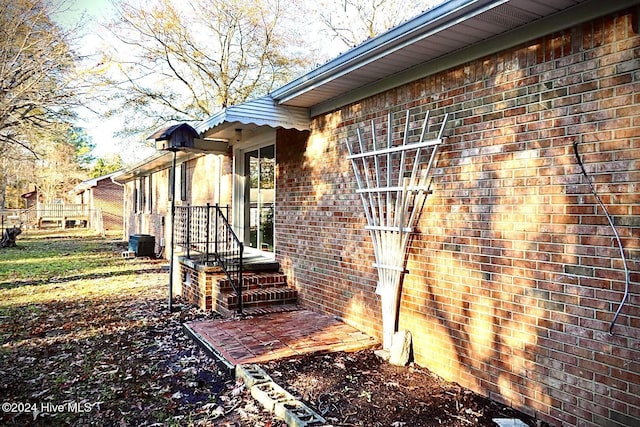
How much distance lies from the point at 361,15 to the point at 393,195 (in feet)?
40.1

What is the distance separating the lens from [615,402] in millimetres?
2775

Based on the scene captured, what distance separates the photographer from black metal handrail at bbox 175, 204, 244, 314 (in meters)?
6.96

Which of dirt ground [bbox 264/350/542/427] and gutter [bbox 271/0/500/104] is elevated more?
gutter [bbox 271/0/500/104]

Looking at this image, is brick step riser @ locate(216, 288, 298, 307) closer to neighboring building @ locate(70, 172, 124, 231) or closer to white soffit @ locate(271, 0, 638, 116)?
white soffit @ locate(271, 0, 638, 116)

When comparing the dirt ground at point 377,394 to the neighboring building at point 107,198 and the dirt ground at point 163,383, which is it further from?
the neighboring building at point 107,198

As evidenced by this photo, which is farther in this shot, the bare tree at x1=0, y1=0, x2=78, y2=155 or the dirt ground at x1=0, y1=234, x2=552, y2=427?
the bare tree at x1=0, y1=0, x2=78, y2=155

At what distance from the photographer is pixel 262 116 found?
19.2ft

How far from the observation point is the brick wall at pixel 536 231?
280 centimetres

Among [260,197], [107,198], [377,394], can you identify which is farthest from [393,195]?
[107,198]

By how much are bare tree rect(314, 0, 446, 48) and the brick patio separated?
1154 cm

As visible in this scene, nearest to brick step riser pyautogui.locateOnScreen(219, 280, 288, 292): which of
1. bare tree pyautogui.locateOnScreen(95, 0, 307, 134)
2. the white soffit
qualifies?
the white soffit

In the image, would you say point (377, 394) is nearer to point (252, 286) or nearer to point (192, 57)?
point (252, 286)

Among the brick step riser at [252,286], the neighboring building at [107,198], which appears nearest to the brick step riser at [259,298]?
the brick step riser at [252,286]

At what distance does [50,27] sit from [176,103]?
20.5ft
